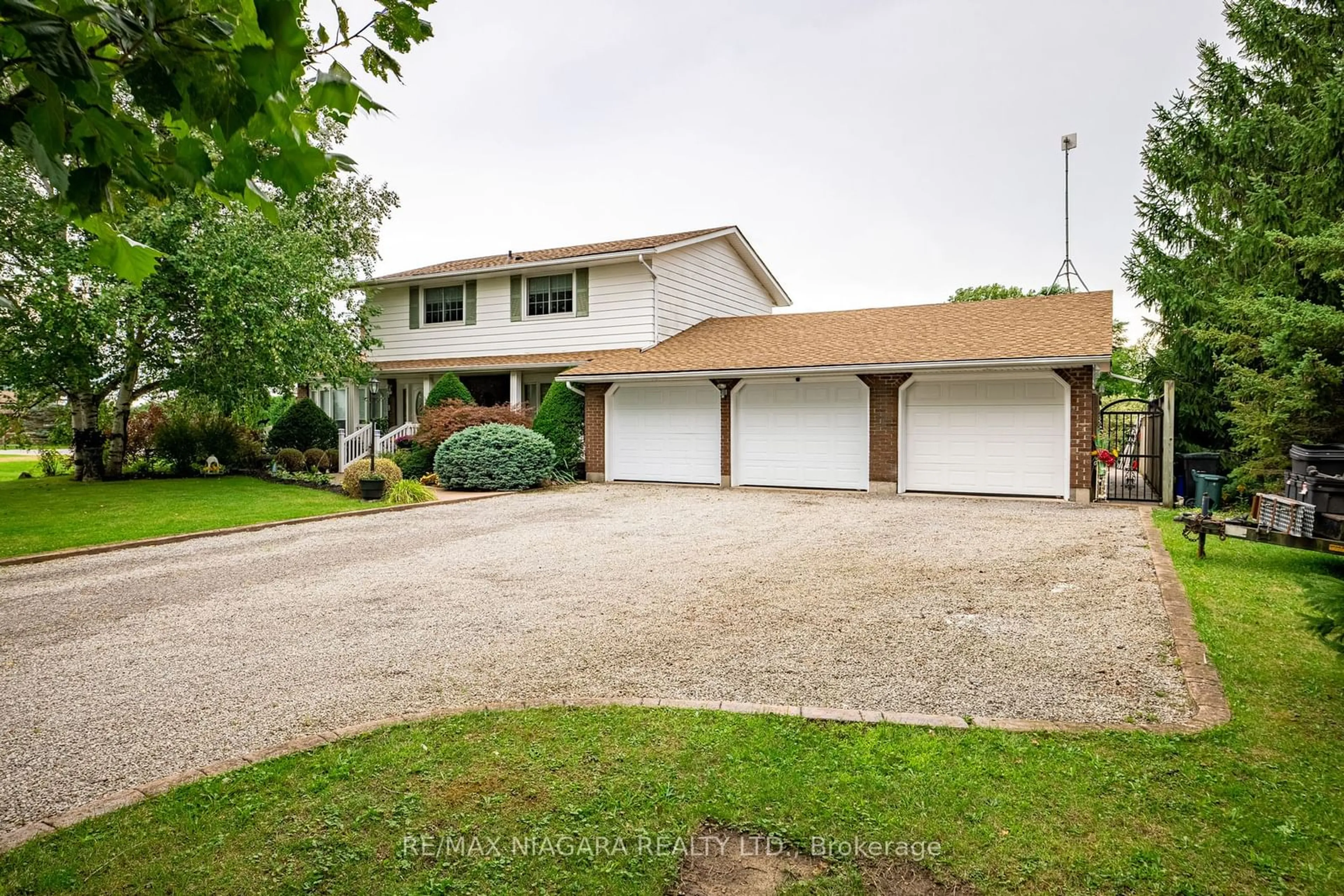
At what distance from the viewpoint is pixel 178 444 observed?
62.6ft

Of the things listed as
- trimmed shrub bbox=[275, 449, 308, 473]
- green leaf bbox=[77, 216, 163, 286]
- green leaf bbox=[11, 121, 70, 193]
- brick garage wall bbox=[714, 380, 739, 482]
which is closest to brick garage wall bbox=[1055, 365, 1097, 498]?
brick garage wall bbox=[714, 380, 739, 482]

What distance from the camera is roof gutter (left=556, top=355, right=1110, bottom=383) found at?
1283 centimetres

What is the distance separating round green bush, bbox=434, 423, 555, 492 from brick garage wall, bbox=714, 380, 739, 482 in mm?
4034

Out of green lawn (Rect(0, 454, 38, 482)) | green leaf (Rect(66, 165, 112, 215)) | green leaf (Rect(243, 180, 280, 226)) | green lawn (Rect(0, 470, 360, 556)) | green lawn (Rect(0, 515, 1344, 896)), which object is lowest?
green lawn (Rect(0, 515, 1344, 896))

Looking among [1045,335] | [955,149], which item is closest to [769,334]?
[1045,335]

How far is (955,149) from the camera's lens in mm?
21453

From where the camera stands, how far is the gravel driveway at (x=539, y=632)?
13.7 feet

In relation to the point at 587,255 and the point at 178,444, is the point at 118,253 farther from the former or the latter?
the point at 178,444

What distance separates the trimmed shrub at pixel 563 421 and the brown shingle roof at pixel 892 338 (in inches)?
25.5

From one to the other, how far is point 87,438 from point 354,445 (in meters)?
5.79

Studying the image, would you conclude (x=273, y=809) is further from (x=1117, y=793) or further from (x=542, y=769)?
(x=1117, y=793)

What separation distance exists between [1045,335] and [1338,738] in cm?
1203

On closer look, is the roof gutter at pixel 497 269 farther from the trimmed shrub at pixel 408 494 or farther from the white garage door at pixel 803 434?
the trimmed shrub at pixel 408 494

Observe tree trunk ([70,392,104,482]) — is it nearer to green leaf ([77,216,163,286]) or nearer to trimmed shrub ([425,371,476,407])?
trimmed shrub ([425,371,476,407])
